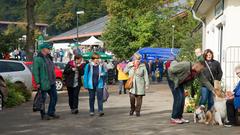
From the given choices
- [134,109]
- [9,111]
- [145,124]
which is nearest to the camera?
[145,124]

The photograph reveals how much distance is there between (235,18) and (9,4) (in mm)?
101854

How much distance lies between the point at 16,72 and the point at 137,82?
8.99 meters

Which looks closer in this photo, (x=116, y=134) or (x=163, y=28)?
(x=116, y=134)

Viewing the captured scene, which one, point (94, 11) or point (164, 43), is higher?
point (94, 11)

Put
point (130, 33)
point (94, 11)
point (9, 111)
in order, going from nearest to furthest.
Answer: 1. point (9, 111)
2. point (130, 33)
3. point (94, 11)

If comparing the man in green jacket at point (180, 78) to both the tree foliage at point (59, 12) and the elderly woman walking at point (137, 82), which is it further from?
the tree foliage at point (59, 12)

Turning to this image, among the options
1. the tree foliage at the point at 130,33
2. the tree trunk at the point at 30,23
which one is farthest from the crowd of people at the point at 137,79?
the tree foliage at the point at 130,33

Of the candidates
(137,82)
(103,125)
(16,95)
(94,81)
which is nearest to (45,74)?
(94,81)

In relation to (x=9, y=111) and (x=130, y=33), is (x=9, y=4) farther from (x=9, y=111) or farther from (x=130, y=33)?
(x=9, y=111)

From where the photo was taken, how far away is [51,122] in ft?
41.4

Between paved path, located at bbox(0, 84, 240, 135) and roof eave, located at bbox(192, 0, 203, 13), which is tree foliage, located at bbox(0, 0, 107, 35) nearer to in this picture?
roof eave, located at bbox(192, 0, 203, 13)

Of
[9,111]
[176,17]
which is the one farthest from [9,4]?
[9,111]

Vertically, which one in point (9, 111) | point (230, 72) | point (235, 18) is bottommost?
point (9, 111)

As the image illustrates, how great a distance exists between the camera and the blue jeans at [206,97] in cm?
1252
